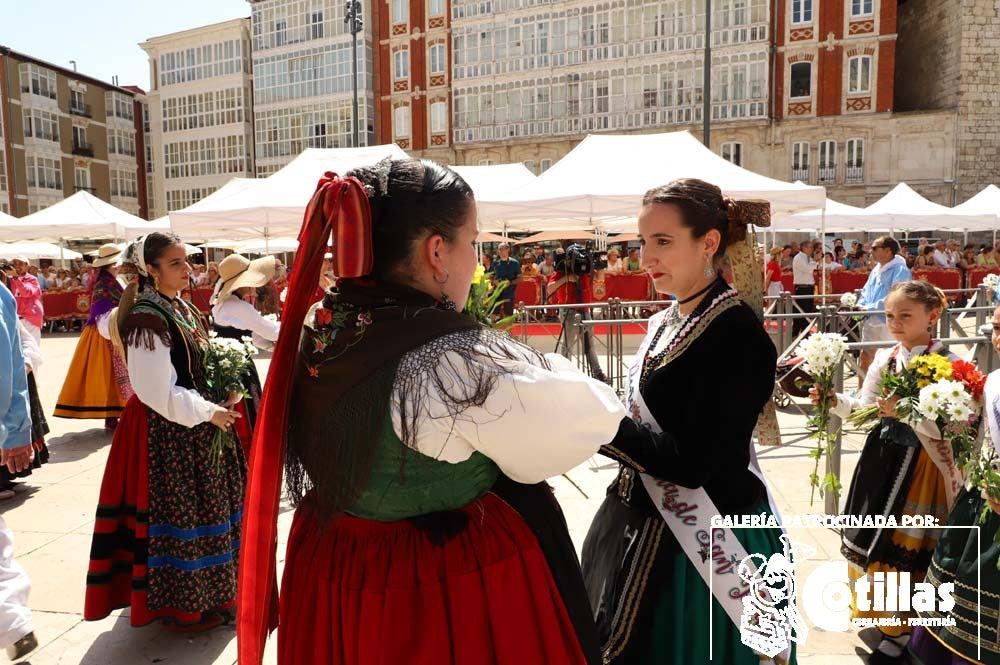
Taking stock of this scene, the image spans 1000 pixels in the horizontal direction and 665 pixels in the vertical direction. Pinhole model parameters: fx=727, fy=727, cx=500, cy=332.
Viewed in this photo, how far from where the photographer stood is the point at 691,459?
188 cm

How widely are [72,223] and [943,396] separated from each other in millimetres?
16918

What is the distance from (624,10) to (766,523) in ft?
112

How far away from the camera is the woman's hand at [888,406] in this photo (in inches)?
122

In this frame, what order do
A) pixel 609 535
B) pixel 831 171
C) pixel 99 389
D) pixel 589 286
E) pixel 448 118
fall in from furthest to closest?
pixel 448 118 → pixel 831 171 → pixel 589 286 → pixel 99 389 → pixel 609 535

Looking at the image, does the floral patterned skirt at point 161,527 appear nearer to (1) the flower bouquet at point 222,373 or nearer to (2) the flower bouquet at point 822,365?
(1) the flower bouquet at point 222,373

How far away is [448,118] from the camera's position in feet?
121

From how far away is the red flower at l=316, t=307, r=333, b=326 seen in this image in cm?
147

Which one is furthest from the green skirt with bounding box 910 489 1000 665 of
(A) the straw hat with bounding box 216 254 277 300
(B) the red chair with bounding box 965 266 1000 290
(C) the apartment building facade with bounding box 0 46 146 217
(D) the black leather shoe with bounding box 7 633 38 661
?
(C) the apartment building facade with bounding box 0 46 146 217

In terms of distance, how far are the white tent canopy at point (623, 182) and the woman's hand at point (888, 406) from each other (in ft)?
18.8

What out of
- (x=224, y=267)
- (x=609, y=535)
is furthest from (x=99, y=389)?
(x=609, y=535)

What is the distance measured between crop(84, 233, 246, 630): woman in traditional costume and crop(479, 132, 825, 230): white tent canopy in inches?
243

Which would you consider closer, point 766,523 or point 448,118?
point 766,523

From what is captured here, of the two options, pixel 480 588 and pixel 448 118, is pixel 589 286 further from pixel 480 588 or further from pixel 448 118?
pixel 448 118

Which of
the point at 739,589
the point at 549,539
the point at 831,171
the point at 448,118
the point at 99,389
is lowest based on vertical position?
the point at 99,389
